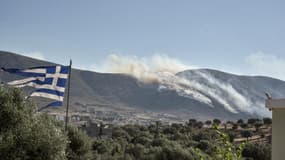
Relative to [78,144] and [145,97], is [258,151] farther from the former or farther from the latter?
[145,97]

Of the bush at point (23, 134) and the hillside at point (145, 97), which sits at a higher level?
the hillside at point (145, 97)

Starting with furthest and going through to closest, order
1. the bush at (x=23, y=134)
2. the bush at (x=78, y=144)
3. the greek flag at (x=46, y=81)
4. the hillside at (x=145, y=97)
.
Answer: the hillside at (x=145, y=97), the bush at (x=78, y=144), the greek flag at (x=46, y=81), the bush at (x=23, y=134)

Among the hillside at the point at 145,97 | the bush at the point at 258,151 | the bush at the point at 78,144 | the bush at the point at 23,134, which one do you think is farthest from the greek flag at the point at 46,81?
the hillside at the point at 145,97

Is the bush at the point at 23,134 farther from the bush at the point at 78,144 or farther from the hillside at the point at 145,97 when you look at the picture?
the hillside at the point at 145,97

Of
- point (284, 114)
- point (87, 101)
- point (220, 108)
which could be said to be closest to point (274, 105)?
point (284, 114)

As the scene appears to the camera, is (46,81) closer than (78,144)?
Yes

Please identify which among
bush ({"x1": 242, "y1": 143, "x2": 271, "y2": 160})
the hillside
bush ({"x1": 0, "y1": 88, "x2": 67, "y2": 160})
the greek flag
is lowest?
bush ({"x1": 242, "y1": 143, "x2": 271, "y2": 160})

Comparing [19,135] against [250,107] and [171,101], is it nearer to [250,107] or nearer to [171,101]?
[171,101]

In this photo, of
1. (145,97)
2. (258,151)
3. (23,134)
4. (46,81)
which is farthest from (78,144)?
(145,97)

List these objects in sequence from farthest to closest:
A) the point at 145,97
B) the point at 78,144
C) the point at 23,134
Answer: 1. the point at 145,97
2. the point at 78,144
3. the point at 23,134

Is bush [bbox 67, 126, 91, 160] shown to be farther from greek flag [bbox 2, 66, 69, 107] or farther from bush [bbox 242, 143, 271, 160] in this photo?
bush [bbox 242, 143, 271, 160]

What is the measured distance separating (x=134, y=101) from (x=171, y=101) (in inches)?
677

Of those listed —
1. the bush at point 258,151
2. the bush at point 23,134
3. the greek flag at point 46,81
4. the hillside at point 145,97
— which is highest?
the hillside at point 145,97

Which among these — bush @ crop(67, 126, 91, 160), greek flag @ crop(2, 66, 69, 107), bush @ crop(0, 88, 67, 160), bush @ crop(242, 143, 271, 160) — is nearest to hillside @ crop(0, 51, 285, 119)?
bush @ crop(242, 143, 271, 160)
